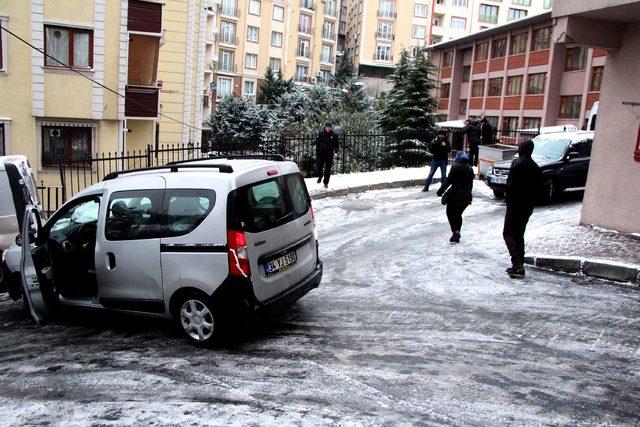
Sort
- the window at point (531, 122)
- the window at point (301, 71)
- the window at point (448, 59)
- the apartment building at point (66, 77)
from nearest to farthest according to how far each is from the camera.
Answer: the apartment building at point (66, 77), the window at point (531, 122), the window at point (448, 59), the window at point (301, 71)

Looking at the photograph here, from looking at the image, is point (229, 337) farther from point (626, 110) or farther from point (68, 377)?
point (626, 110)

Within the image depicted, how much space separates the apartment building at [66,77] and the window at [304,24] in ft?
167

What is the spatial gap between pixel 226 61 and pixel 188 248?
5925cm

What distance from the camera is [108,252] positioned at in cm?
586

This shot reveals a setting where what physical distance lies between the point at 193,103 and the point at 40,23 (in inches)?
574

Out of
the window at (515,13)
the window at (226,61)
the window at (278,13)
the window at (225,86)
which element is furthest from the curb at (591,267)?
the window at (515,13)

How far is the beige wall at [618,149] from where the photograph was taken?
954 centimetres

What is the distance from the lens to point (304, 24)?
225ft

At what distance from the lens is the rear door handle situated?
584 cm

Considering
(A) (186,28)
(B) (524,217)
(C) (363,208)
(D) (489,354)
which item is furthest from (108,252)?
(A) (186,28)

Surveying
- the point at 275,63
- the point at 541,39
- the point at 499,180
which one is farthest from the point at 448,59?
the point at 499,180

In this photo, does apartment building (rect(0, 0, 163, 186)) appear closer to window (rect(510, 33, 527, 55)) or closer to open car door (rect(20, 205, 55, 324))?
open car door (rect(20, 205, 55, 324))

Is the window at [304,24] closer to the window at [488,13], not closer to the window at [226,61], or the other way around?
the window at [226,61]

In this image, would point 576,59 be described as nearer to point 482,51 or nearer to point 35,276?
point 482,51
